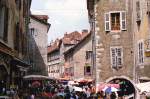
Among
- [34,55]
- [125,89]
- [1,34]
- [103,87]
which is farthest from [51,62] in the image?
[1,34]

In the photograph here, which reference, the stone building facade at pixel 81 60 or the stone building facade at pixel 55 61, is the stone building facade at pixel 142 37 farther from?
the stone building facade at pixel 55 61

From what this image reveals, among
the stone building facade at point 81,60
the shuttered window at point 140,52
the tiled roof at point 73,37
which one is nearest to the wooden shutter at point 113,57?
the shuttered window at point 140,52

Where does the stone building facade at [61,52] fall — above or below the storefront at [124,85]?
above

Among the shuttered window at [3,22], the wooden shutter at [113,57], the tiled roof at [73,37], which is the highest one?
the tiled roof at [73,37]

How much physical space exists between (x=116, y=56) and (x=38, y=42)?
2609cm

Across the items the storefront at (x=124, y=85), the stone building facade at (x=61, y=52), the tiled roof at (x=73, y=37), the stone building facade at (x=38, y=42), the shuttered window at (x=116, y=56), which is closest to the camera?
the shuttered window at (x=116, y=56)

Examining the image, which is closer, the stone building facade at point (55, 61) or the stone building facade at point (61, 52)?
the stone building facade at point (61, 52)

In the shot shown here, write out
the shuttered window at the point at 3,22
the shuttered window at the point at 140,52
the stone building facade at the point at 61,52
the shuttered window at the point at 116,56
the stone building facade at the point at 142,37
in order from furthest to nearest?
the stone building facade at the point at 61,52 < the shuttered window at the point at 116,56 < the shuttered window at the point at 140,52 < the stone building facade at the point at 142,37 < the shuttered window at the point at 3,22

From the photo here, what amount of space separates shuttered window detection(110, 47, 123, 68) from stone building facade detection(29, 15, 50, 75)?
22.8m

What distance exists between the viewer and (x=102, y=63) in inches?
1254

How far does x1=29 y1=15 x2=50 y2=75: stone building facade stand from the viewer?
2136 inches

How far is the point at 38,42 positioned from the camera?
5647cm

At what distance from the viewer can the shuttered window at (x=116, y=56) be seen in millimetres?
31689

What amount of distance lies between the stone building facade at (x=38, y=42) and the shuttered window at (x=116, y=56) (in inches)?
898
